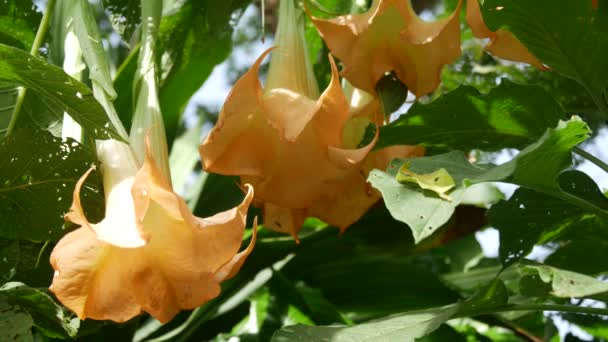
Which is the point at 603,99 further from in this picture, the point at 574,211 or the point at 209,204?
the point at 209,204

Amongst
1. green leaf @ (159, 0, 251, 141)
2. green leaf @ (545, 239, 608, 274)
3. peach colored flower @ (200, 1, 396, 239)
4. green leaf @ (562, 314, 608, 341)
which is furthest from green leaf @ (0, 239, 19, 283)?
green leaf @ (562, 314, 608, 341)

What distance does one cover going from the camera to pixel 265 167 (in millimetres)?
812

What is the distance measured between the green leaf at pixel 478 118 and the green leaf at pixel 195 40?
Result: 34 cm

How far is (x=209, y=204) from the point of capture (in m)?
1.28

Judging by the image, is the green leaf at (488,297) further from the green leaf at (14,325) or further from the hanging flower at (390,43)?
the green leaf at (14,325)

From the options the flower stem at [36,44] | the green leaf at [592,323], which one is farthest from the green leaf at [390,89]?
the green leaf at [592,323]

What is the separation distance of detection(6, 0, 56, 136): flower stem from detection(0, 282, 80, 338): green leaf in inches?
6.8

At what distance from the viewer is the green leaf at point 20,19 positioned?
3.57 feet

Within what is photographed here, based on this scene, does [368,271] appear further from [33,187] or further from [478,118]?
[33,187]

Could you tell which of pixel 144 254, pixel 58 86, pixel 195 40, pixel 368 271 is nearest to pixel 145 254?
pixel 144 254

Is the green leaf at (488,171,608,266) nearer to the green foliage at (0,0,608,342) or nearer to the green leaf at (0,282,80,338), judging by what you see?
the green foliage at (0,0,608,342)

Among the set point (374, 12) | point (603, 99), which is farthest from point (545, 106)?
point (374, 12)

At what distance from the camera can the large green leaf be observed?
0.62 metres

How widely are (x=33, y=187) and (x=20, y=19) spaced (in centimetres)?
35
